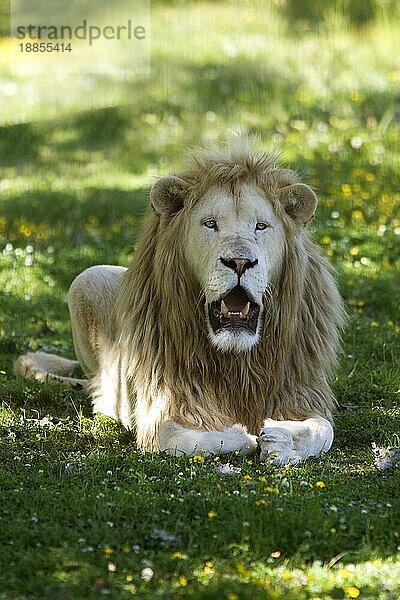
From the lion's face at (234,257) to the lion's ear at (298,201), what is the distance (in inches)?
5.3

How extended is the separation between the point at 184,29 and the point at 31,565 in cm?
1421

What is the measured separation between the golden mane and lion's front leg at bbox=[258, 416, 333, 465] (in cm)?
18

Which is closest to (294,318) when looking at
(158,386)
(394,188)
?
(158,386)

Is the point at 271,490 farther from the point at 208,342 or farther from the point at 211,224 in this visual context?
the point at 211,224

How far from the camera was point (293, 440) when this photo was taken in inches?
243

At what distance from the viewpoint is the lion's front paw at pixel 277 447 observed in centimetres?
591

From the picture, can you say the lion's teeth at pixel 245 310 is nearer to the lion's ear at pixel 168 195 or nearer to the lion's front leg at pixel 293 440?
the lion's front leg at pixel 293 440

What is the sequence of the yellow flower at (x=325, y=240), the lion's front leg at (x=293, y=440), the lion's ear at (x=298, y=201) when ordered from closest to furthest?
the lion's front leg at (x=293, y=440)
the lion's ear at (x=298, y=201)
the yellow flower at (x=325, y=240)

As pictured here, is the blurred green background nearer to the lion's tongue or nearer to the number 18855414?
the number 18855414

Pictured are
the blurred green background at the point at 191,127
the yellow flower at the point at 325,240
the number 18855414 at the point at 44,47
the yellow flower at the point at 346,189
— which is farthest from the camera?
the number 18855414 at the point at 44,47

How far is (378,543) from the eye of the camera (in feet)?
16.2

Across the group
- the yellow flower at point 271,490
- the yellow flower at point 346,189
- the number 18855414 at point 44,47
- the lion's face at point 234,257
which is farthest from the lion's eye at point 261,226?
the number 18855414 at point 44,47

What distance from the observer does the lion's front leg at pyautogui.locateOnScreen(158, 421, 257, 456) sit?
6043mm

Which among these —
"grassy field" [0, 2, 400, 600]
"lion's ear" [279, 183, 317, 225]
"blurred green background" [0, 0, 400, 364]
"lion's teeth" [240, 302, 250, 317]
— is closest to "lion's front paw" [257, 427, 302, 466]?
"grassy field" [0, 2, 400, 600]
